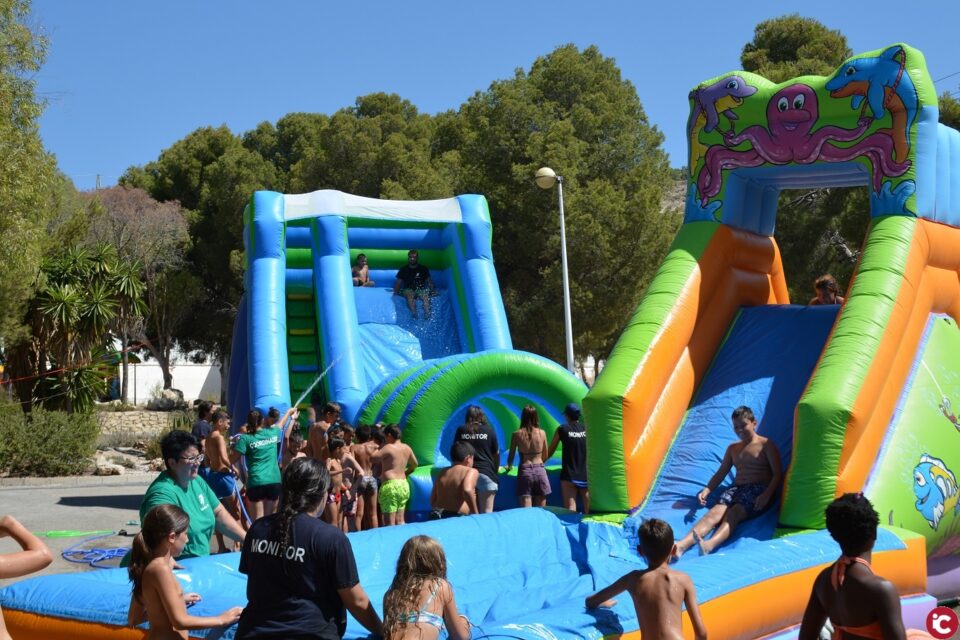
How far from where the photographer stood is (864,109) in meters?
7.59

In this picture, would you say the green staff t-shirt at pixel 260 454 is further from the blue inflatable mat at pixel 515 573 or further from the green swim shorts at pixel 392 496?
the blue inflatable mat at pixel 515 573

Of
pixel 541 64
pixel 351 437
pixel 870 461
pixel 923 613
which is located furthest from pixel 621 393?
pixel 541 64

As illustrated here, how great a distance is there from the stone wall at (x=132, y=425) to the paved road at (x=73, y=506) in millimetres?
3398

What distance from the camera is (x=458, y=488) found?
779 cm

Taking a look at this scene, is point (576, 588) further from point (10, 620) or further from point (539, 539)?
point (10, 620)

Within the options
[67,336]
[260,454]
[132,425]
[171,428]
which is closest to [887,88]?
[260,454]

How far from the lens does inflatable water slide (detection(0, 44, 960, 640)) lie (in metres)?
5.38

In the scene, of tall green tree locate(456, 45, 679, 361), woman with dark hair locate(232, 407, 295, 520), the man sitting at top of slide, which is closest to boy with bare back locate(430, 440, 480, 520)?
woman with dark hair locate(232, 407, 295, 520)

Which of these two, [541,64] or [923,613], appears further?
[541,64]

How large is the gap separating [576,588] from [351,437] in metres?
3.51

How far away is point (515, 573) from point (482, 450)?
1955 mm

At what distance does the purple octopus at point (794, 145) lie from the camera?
7613 mm

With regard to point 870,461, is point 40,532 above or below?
below

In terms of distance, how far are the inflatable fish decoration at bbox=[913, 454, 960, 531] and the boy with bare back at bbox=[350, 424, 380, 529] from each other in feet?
13.5
